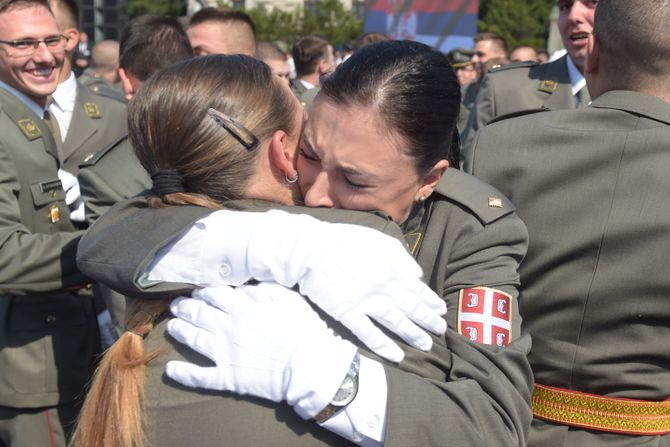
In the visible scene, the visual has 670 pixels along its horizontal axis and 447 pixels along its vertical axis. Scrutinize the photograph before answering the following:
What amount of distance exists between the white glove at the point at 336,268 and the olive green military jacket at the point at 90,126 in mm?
2404

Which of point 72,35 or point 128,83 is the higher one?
point 128,83

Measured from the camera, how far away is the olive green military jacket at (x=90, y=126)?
3900 mm

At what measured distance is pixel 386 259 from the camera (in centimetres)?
147

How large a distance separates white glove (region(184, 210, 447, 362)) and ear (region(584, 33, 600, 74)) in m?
0.97

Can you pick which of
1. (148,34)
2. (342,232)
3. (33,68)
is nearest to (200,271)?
(342,232)

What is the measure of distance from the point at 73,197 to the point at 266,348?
2211 millimetres

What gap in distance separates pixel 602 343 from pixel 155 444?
3.70ft

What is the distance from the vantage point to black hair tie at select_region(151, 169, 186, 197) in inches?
67.0

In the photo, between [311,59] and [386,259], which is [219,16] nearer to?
[311,59]

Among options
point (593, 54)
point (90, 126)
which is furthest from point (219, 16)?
point (593, 54)

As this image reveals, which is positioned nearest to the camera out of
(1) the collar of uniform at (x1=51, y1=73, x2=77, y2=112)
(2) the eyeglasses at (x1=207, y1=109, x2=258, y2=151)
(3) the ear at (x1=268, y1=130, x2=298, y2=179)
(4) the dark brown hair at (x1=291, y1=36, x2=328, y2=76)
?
(2) the eyeglasses at (x1=207, y1=109, x2=258, y2=151)

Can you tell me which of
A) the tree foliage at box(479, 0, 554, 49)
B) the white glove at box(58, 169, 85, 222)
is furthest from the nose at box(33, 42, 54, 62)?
the tree foliage at box(479, 0, 554, 49)

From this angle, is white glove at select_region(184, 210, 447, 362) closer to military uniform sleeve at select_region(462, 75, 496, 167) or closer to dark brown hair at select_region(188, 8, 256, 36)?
military uniform sleeve at select_region(462, 75, 496, 167)

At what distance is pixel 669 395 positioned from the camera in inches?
82.4
